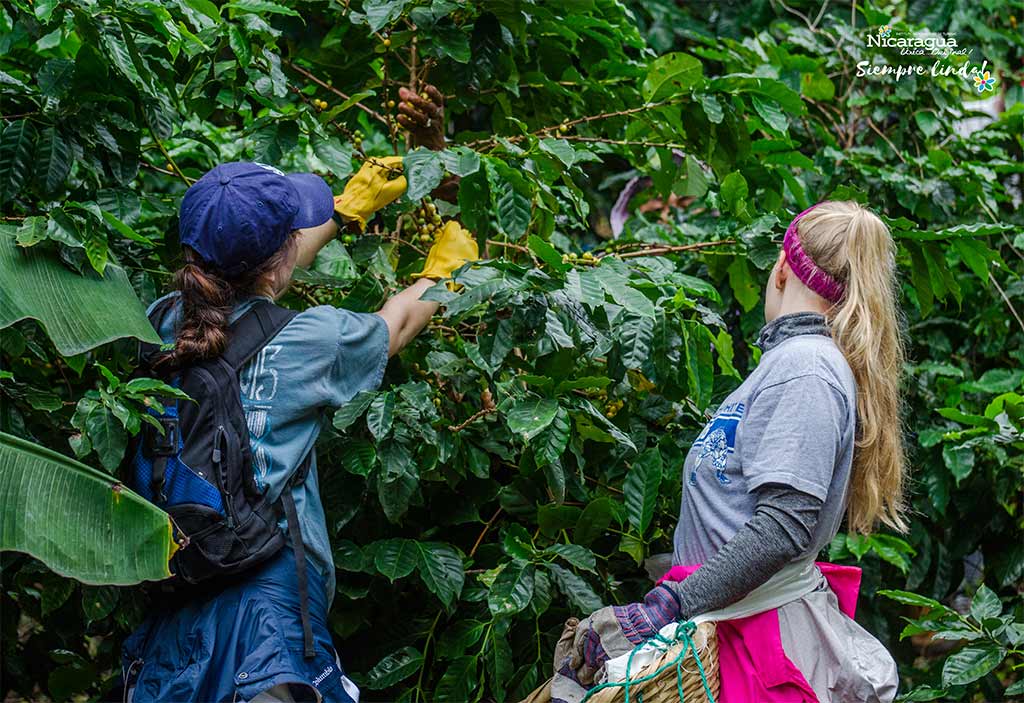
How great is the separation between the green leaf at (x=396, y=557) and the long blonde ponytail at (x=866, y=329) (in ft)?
3.19

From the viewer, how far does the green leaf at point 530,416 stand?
221cm

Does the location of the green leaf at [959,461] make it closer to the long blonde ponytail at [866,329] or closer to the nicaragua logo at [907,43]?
the long blonde ponytail at [866,329]

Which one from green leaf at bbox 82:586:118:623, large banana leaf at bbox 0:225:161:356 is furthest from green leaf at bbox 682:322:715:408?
green leaf at bbox 82:586:118:623

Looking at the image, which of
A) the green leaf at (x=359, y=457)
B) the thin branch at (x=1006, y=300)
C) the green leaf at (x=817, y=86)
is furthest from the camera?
the green leaf at (x=817, y=86)

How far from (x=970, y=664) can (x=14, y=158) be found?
2551 mm

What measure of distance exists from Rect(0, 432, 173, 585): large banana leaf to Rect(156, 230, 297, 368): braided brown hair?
266 millimetres

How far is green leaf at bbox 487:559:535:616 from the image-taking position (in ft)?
7.70

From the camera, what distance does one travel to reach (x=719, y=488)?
1973mm

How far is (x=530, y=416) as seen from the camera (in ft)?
7.38

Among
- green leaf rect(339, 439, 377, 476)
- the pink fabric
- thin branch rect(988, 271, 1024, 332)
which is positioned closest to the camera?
the pink fabric

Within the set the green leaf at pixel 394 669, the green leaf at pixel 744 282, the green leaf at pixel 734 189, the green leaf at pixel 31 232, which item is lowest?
the green leaf at pixel 394 669

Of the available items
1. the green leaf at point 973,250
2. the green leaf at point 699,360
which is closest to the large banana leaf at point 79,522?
the green leaf at point 699,360

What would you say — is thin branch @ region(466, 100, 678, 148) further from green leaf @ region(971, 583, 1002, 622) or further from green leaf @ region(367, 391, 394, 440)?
green leaf @ region(971, 583, 1002, 622)

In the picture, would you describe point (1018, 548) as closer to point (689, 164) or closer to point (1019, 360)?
point (1019, 360)
